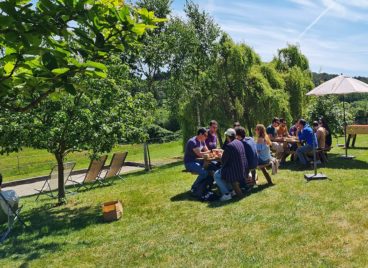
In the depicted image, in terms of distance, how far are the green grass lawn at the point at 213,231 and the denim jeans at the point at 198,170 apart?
17.4 inches

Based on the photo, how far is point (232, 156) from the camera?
911 centimetres

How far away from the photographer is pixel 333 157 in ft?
47.1

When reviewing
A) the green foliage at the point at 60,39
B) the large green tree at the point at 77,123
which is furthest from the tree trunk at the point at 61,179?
the green foliage at the point at 60,39

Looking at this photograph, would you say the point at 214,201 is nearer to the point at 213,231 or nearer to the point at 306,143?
the point at 213,231

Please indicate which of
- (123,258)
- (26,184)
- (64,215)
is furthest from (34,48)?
(26,184)

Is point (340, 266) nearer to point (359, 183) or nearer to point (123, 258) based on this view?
point (123, 258)

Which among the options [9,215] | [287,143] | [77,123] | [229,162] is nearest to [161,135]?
[287,143]

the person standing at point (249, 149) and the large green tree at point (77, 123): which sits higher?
the large green tree at point (77, 123)

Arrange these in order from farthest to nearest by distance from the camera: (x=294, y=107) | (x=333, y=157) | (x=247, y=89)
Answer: (x=294, y=107) < (x=247, y=89) < (x=333, y=157)

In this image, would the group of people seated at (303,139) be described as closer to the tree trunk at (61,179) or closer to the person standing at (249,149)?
the person standing at (249,149)

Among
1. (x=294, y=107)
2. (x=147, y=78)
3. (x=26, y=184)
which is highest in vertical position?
(x=147, y=78)

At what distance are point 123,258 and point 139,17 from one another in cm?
487

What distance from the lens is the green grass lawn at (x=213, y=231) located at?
232 inches

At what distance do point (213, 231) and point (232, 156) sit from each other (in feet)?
7.81
